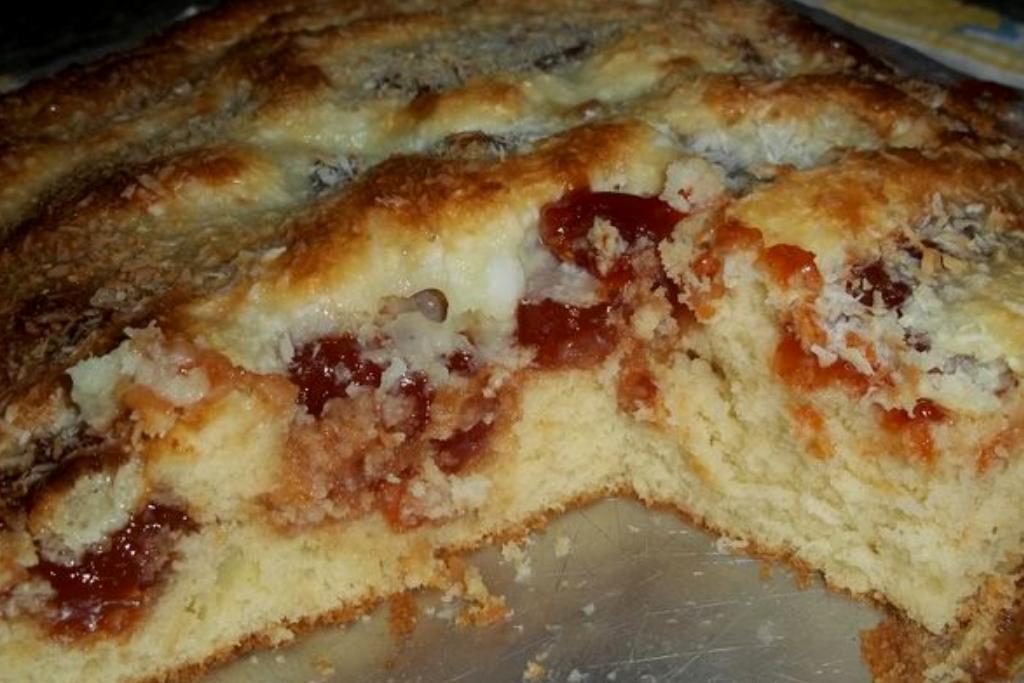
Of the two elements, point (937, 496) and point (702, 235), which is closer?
point (937, 496)

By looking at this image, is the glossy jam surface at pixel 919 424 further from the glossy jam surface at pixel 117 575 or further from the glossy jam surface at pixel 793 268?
the glossy jam surface at pixel 117 575

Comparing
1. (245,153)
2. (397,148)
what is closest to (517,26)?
(397,148)

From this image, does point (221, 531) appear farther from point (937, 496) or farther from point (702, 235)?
point (937, 496)

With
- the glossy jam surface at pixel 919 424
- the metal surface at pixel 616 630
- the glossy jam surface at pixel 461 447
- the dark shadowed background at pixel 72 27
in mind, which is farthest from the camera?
the dark shadowed background at pixel 72 27

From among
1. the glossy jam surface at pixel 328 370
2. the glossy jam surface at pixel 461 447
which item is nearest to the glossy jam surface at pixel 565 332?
the glossy jam surface at pixel 461 447

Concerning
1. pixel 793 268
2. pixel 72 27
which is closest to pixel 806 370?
pixel 793 268

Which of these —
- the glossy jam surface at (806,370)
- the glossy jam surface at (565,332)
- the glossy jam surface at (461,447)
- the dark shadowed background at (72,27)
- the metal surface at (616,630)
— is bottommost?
the metal surface at (616,630)

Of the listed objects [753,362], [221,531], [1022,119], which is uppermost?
[1022,119]
